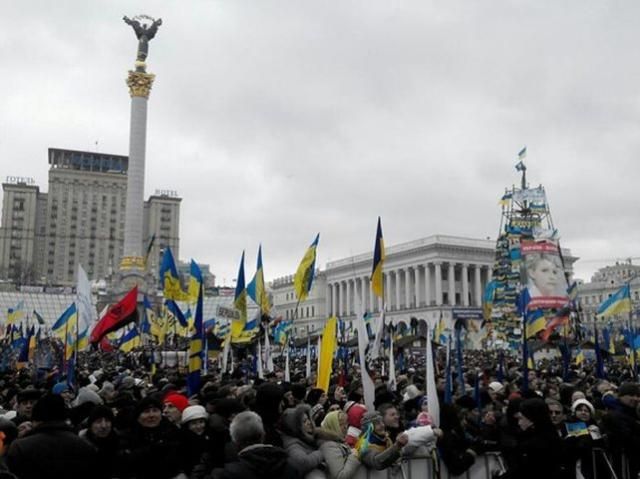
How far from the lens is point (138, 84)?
181 ft

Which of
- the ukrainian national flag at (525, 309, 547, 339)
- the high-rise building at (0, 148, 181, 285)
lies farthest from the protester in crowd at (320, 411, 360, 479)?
the high-rise building at (0, 148, 181, 285)

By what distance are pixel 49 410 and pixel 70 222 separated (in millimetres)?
118104

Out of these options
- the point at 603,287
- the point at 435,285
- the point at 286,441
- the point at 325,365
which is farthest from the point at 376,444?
the point at 603,287

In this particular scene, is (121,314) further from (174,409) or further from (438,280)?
(438,280)

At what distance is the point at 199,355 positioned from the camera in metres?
9.16

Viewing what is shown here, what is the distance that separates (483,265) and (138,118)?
147 feet

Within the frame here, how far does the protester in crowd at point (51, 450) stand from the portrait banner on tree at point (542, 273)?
3053 centimetres

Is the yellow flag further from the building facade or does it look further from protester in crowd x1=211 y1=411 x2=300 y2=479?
the building facade

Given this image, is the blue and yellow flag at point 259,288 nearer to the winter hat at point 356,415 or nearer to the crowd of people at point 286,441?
the crowd of people at point 286,441

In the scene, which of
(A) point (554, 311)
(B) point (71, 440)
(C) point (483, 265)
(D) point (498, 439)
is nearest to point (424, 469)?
(D) point (498, 439)

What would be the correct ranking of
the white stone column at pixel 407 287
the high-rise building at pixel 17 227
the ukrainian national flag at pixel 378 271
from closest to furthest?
the ukrainian national flag at pixel 378 271
the white stone column at pixel 407 287
the high-rise building at pixel 17 227

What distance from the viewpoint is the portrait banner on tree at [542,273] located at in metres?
32.6

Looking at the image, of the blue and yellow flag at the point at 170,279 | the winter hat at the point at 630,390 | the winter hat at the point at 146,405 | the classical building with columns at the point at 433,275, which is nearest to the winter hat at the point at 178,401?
the winter hat at the point at 146,405

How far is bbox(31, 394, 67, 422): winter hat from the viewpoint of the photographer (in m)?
4.29
